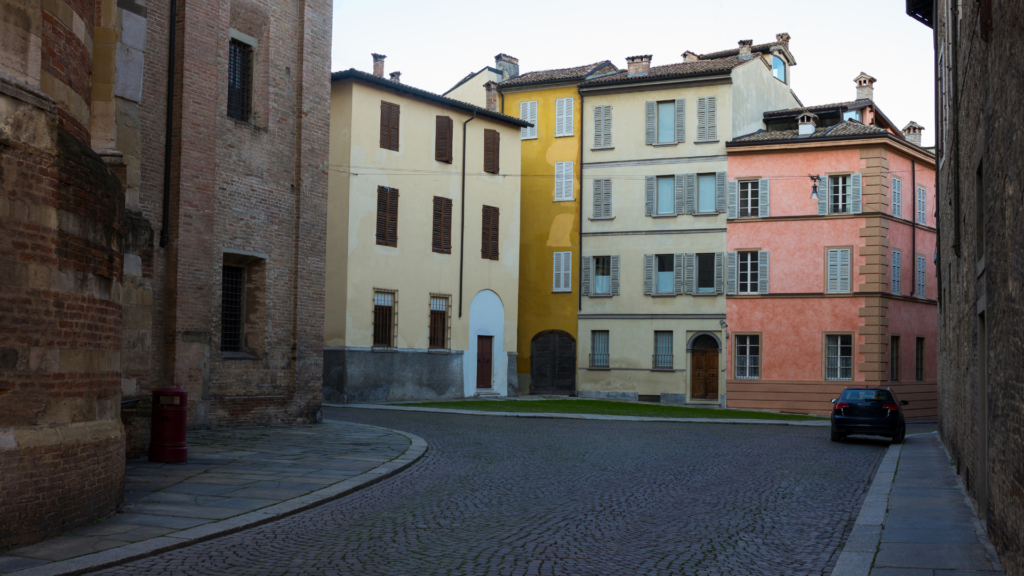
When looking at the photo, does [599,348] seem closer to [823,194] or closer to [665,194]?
[665,194]

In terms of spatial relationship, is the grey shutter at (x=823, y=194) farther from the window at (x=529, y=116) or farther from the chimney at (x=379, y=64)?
the chimney at (x=379, y=64)

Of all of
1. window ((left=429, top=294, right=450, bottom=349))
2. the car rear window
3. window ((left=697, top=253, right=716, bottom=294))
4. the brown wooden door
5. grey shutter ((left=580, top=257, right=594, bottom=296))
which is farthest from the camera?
grey shutter ((left=580, top=257, right=594, bottom=296))

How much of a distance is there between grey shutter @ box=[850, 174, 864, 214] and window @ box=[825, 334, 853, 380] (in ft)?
15.0

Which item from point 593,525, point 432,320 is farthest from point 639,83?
point 593,525

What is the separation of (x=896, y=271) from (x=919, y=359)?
4.24 meters

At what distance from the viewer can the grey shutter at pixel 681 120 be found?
37.2 m

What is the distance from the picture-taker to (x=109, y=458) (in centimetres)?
911

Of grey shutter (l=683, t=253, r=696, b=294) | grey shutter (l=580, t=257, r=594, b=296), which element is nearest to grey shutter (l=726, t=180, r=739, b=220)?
grey shutter (l=683, t=253, r=696, b=294)

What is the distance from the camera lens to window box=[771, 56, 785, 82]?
4153cm

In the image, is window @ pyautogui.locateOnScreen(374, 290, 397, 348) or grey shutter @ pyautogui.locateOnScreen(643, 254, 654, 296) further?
grey shutter @ pyautogui.locateOnScreen(643, 254, 654, 296)

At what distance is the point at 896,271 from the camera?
3525 cm

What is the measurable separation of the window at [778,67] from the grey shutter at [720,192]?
7.65 meters

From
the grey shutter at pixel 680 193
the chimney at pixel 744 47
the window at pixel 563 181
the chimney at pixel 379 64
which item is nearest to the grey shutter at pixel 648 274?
the grey shutter at pixel 680 193

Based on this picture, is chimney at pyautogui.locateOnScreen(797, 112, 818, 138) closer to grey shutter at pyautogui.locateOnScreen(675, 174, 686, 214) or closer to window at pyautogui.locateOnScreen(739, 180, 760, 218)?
window at pyautogui.locateOnScreen(739, 180, 760, 218)
